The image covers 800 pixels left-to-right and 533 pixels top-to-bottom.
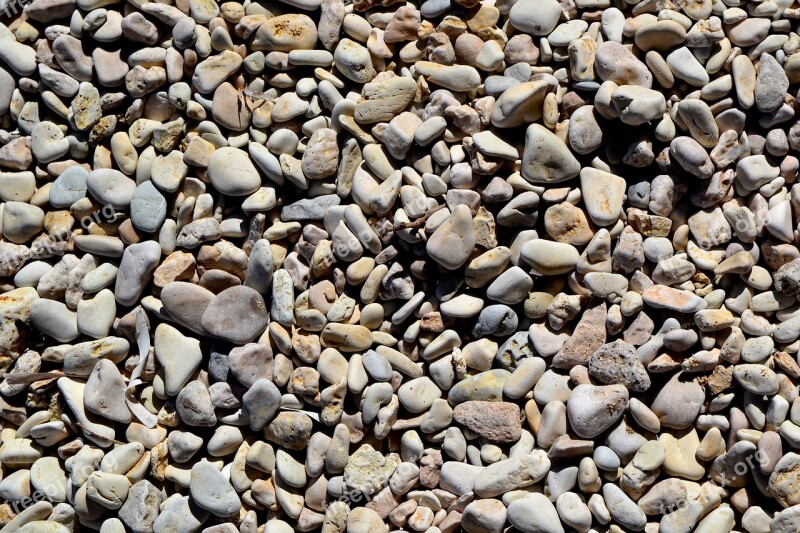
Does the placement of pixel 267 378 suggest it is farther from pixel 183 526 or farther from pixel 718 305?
pixel 718 305

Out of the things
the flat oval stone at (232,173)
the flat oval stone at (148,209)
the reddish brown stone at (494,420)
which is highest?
the flat oval stone at (232,173)

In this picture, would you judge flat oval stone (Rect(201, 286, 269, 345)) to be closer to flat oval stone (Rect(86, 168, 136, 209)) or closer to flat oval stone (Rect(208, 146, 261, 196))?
flat oval stone (Rect(208, 146, 261, 196))

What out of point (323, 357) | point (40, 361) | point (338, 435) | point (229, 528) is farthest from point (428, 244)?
point (40, 361)

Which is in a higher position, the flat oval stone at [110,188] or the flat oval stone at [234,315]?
the flat oval stone at [110,188]

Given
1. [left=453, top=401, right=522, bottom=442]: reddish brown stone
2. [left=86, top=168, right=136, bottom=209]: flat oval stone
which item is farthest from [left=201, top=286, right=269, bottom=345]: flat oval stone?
[left=453, top=401, right=522, bottom=442]: reddish brown stone

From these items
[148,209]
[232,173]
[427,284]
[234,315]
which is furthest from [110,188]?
[427,284]

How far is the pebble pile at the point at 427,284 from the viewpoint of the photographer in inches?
56.1

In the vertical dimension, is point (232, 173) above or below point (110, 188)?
above

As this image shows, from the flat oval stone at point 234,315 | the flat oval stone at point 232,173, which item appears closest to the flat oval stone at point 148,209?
the flat oval stone at point 232,173

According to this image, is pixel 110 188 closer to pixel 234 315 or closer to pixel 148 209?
pixel 148 209

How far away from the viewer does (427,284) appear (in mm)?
1574

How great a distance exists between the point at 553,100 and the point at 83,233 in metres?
1.09

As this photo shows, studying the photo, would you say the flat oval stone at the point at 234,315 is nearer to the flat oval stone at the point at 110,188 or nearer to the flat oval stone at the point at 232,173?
the flat oval stone at the point at 232,173

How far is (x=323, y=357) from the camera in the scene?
4.99ft
